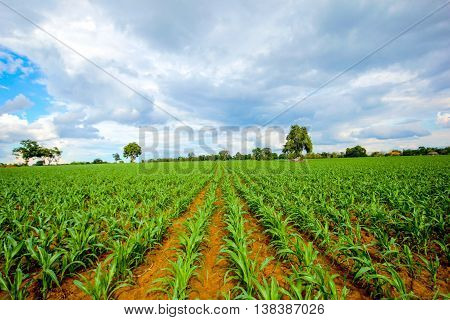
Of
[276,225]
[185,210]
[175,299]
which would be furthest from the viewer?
[185,210]

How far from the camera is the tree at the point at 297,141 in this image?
6084 cm

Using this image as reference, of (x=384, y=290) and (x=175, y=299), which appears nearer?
(x=175, y=299)

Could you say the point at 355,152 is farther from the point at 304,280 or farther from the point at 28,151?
the point at 28,151

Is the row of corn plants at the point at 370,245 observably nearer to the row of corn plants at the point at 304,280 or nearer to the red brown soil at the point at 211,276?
the row of corn plants at the point at 304,280

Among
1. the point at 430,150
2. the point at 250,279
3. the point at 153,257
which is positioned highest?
the point at 430,150

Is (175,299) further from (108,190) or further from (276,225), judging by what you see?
(108,190)

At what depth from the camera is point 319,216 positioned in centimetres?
611

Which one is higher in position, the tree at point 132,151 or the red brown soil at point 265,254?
the tree at point 132,151

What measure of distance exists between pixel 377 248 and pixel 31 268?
6996 mm

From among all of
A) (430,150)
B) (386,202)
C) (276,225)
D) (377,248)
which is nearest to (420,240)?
(377,248)

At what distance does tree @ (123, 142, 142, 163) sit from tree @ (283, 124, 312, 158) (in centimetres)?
7702

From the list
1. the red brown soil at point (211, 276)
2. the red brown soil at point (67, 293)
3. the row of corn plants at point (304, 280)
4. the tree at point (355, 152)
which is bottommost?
the red brown soil at point (67, 293)

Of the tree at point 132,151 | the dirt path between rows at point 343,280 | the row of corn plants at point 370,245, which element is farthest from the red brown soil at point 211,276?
the tree at point 132,151

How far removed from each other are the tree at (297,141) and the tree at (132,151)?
77.0 meters
